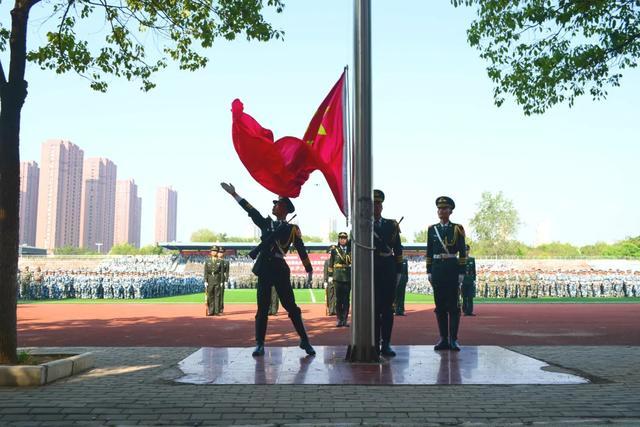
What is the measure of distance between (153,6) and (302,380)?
5.57 metres

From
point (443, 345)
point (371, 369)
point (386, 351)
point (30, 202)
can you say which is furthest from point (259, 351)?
point (30, 202)

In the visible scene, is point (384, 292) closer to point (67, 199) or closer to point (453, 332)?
point (453, 332)

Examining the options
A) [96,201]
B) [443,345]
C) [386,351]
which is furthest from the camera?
[96,201]

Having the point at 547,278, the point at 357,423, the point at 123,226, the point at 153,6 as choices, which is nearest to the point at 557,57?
the point at 153,6

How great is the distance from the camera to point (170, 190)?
584 feet

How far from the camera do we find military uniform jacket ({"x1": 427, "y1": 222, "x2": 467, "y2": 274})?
8.23 meters

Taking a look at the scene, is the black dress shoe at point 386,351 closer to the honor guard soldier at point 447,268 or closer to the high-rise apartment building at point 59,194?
the honor guard soldier at point 447,268

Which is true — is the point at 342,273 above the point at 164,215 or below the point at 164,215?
below

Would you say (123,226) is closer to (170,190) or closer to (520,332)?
(170,190)

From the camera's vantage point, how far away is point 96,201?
136750 millimetres

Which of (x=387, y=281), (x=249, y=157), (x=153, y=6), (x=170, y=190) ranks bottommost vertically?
(x=387, y=281)

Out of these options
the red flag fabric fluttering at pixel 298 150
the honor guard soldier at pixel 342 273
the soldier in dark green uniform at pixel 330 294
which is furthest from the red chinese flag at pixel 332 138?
the soldier in dark green uniform at pixel 330 294

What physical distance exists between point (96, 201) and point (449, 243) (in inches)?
5492

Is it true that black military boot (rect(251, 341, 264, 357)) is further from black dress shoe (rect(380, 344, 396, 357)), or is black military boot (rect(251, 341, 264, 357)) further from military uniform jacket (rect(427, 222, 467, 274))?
military uniform jacket (rect(427, 222, 467, 274))
